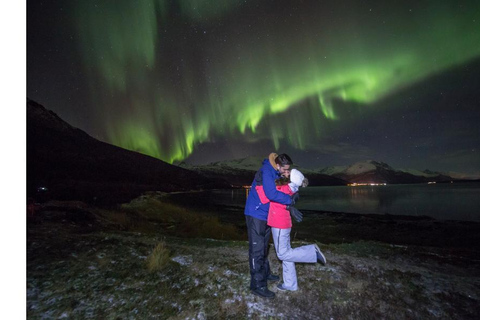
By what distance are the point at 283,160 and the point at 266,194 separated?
2.75ft

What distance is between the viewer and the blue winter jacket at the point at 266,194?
4.72 metres

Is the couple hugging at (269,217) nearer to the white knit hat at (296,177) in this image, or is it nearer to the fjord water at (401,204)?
the white knit hat at (296,177)

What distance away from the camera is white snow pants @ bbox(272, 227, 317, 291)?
199 inches

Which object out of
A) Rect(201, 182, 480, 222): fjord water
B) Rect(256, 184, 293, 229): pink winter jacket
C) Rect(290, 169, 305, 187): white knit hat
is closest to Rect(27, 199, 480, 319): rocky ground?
Rect(256, 184, 293, 229): pink winter jacket

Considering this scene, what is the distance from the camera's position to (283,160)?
4.96m

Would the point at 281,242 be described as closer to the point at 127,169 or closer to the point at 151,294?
the point at 151,294

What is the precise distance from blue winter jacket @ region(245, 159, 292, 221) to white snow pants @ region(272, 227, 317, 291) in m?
0.54

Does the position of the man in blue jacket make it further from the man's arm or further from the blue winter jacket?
the man's arm

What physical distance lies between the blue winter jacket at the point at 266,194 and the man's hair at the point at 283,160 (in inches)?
7.8

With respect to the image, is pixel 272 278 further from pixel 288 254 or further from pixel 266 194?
pixel 266 194

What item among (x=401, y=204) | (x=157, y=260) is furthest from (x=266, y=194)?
(x=401, y=204)
